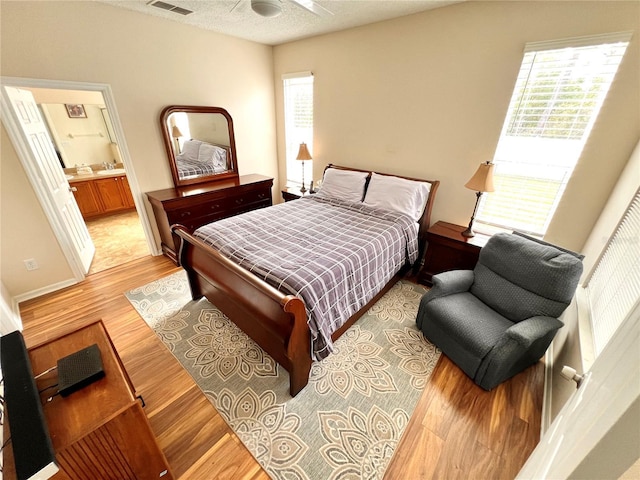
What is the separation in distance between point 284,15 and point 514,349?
355 cm

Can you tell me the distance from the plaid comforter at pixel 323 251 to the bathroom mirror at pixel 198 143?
54.3 inches

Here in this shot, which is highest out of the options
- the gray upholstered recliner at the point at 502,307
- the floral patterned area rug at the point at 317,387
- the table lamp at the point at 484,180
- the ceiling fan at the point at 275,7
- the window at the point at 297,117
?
the ceiling fan at the point at 275,7

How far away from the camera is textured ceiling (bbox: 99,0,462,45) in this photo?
2363 mm

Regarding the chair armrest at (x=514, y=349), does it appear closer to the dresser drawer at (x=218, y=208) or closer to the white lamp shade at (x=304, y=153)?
the white lamp shade at (x=304, y=153)

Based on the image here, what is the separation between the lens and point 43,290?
8.63ft

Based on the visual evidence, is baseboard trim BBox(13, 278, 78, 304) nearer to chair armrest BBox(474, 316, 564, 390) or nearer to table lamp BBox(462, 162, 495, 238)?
chair armrest BBox(474, 316, 564, 390)

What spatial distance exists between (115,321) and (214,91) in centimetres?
296

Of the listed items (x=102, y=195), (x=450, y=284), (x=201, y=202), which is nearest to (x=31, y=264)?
(x=201, y=202)

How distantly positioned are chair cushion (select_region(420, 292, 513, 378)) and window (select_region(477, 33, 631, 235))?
1103 millimetres

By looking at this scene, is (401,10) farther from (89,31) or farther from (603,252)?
(89,31)

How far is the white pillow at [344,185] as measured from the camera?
312 cm

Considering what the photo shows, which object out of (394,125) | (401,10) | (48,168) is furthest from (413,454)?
(48,168)

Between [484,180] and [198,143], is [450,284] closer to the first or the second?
[484,180]

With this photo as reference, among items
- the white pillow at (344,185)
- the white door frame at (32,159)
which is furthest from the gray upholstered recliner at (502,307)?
the white door frame at (32,159)
